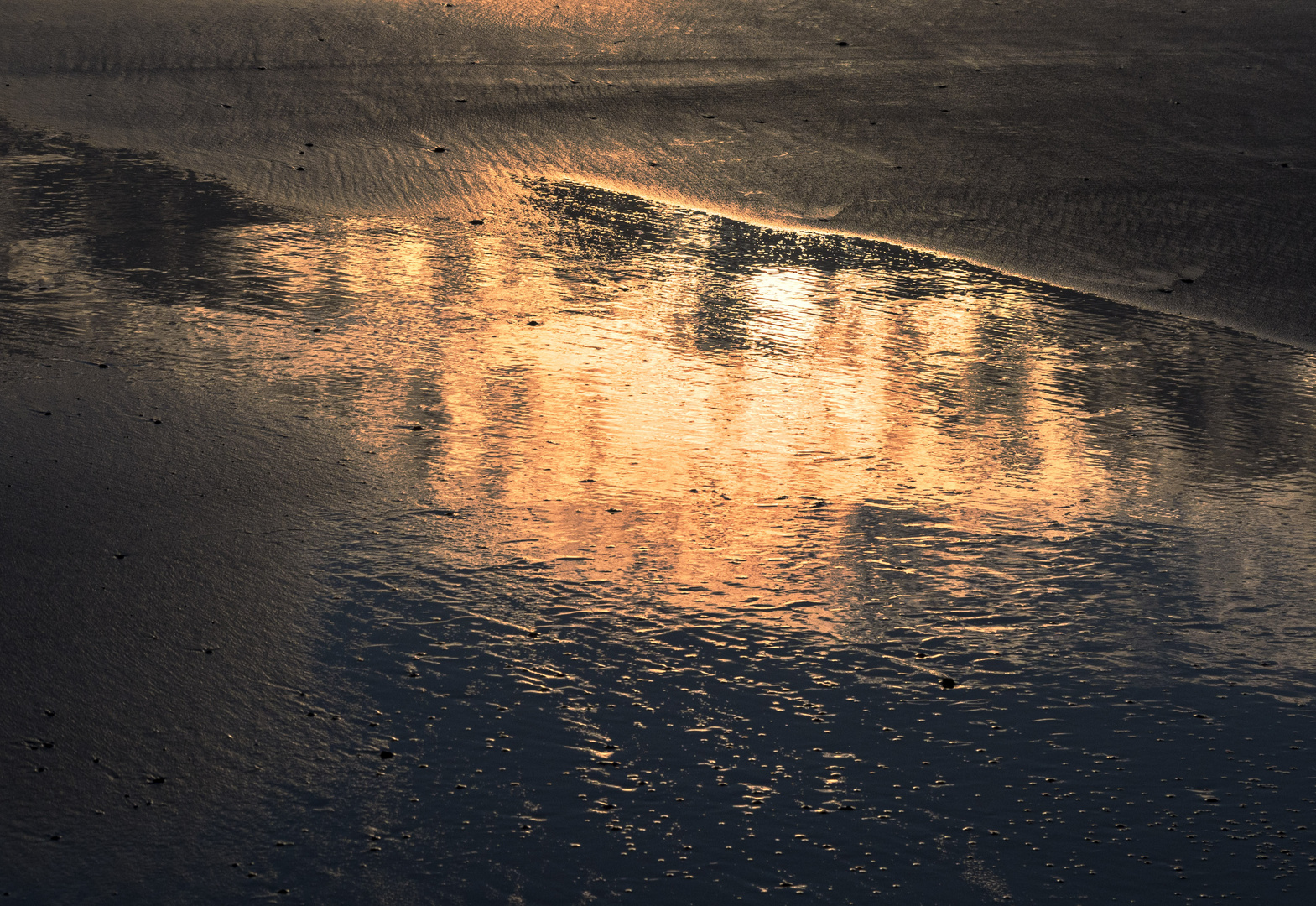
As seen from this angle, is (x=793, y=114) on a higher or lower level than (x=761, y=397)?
higher

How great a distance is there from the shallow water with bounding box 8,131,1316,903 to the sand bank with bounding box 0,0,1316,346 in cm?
88

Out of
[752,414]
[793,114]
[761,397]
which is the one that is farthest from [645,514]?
[793,114]

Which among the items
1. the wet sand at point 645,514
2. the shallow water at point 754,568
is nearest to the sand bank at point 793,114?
the wet sand at point 645,514

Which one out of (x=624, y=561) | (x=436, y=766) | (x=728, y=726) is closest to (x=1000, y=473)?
(x=624, y=561)

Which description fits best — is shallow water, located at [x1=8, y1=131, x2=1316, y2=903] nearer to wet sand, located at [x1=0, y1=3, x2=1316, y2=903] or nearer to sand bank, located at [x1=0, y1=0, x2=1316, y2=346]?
wet sand, located at [x1=0, y1=3, x2=1316, y2=903]

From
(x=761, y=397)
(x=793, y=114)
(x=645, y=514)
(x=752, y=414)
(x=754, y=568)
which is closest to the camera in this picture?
(x=754, y=568)

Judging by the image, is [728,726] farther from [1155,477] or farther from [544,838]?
[1155,477]

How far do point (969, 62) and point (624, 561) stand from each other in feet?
22.6

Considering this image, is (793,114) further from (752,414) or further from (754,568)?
(754,568)

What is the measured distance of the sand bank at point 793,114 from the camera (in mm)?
6664

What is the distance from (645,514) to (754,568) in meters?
0.40

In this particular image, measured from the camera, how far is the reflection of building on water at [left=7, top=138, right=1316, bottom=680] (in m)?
Result: 3.46

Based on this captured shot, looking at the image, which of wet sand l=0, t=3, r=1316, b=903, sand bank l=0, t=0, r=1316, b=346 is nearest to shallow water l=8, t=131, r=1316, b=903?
wet sand l=0, t=3, r=1316, b=903

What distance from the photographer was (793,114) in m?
8.19
